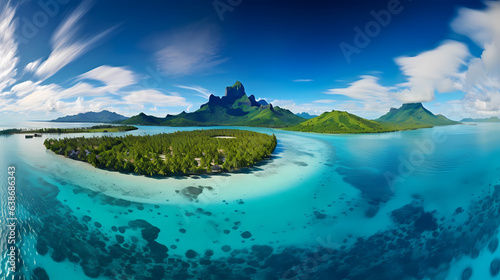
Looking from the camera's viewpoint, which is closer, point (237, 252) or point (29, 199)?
point (237, 252)

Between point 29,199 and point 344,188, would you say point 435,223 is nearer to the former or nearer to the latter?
point 344,188

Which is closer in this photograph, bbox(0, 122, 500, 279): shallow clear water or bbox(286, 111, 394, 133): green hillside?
bbox(0, 122, 500, 279): shallow clear water

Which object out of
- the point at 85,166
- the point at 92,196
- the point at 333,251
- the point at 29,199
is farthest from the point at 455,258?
the point at 85,166

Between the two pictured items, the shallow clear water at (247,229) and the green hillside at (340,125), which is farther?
the green hillside at (340,125)

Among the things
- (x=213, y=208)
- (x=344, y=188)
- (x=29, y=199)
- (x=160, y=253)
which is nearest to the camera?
(x=160, y=253)

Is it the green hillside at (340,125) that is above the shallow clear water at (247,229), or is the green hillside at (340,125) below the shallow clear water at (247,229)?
above

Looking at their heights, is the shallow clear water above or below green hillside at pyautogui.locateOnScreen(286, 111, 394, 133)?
below

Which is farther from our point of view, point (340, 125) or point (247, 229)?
point (340, 125)

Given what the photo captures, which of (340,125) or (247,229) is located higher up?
(340,125)
